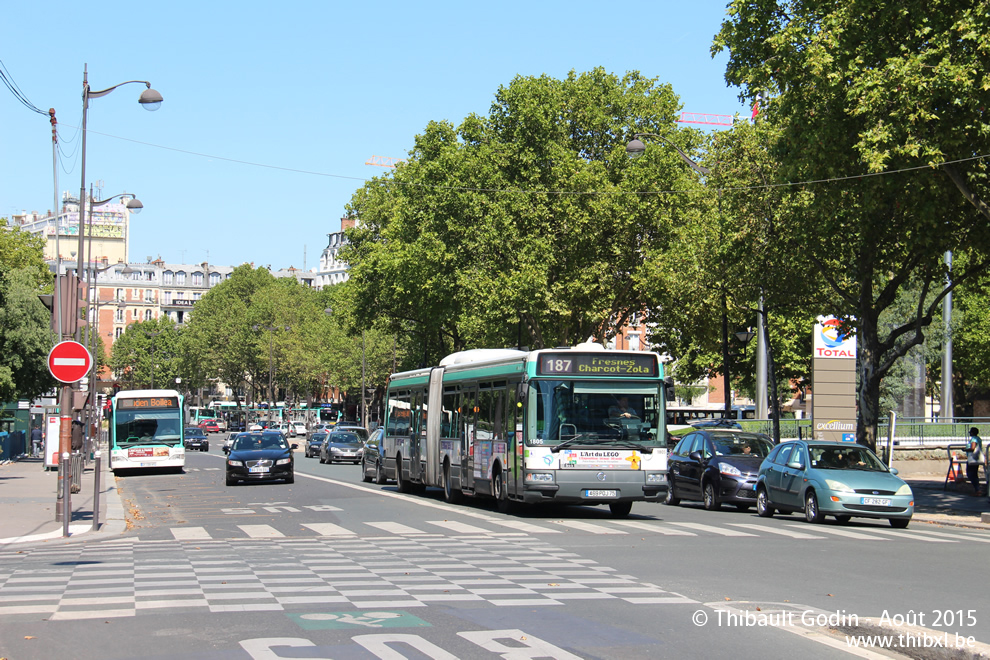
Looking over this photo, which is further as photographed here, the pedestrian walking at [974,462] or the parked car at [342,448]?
the parked car at [342,448]

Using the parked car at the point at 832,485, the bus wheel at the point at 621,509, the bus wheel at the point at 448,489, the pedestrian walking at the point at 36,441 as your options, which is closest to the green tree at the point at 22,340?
the pedestrian walking at the point at 36,441

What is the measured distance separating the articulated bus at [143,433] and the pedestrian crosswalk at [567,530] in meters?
23.7

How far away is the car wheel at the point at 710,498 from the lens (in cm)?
2566

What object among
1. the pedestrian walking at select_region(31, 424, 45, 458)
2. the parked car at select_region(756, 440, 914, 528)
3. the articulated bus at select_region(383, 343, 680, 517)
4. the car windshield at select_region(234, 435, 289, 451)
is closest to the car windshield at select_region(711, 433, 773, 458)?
the parked car at select_region(756, 440, 914, 528)

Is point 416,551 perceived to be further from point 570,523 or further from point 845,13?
point 845,13

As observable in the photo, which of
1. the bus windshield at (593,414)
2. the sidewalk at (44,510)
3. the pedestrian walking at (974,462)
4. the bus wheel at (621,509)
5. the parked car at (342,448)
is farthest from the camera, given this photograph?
the parked car at (342,448)

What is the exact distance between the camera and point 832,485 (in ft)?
68.7

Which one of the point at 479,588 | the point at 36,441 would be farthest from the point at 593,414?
the point at 36,441

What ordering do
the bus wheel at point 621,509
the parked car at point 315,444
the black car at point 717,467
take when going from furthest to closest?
the parked car at point 315,444, the black car at point 717,467, the bus wheel at point 621,509

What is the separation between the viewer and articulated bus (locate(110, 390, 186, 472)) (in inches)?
1673

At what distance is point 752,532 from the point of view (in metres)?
18.9

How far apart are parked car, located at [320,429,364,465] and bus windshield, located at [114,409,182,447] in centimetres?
1305

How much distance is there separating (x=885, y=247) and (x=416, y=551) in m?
20.0

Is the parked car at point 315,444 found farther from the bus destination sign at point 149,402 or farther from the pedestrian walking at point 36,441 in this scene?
the bus destination sign at point 149,402
